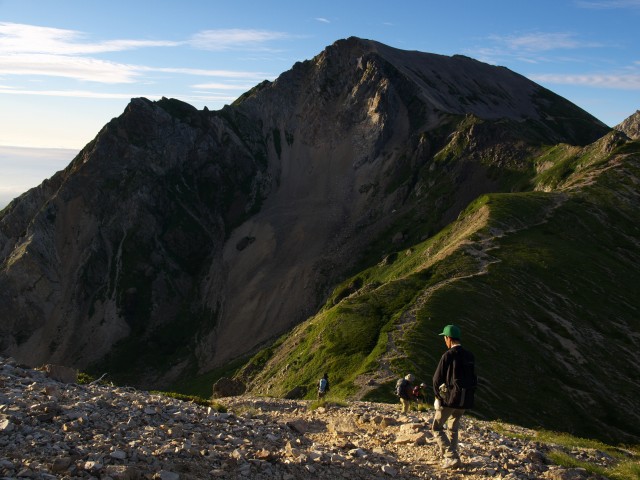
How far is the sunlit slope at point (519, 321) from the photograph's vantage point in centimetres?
4769

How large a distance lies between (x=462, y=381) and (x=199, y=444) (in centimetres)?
781

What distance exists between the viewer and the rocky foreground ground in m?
13.5

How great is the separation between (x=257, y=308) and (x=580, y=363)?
80.0 metres

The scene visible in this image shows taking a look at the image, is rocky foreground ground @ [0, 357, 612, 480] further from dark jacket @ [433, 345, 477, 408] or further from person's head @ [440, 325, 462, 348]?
person's head @ [440, 325, 462, 348]

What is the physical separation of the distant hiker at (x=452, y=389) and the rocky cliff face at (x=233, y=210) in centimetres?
9969

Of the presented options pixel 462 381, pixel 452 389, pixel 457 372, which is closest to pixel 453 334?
pixel 457 372

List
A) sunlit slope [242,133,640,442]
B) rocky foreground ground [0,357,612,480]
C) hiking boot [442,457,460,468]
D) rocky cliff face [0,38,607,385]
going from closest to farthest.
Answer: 1. rocky foreground ground [0,357,612,480]
2. hiking boot [442,457,460,468]
3. sunlit slope [242,133,640,442]
4. rocky cliff face [0,38,607,385]

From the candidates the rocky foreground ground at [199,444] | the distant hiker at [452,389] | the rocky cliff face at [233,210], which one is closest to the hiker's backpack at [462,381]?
the distant hiker at [452,389]

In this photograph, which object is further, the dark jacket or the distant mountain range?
the distant mountain range

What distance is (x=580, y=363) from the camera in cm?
5516

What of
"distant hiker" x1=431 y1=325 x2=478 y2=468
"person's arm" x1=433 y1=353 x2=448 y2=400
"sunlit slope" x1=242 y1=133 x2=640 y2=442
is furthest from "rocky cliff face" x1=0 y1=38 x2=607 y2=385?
"person's arm" x1=433 y1=353 x2=448 y2=400

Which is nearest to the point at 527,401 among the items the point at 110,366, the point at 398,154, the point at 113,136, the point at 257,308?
the point at 257,308

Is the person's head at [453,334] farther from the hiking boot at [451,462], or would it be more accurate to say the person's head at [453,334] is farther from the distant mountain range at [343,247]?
the distant mountain range at [343,247]

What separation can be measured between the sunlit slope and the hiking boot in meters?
25.3
